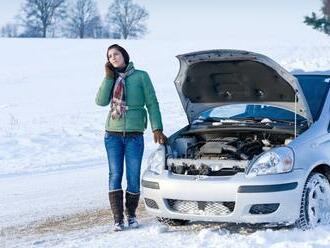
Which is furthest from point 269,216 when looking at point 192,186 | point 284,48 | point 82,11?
point 82,11

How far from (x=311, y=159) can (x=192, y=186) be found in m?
1.13

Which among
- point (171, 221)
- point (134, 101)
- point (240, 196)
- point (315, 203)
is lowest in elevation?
point (171, 221)

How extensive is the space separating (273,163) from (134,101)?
1553 mm

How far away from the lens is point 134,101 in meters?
6.96

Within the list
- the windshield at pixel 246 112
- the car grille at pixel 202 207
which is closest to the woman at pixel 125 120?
the car grille at pixel 202 207

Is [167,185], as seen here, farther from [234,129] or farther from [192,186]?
[234,129]

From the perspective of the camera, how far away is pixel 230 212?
621 cm

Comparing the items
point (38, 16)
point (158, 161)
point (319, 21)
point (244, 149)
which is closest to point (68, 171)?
point (158, 161)

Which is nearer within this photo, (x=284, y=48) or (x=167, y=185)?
(x=167, y=185)

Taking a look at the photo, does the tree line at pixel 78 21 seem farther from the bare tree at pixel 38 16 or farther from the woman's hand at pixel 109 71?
the woman's hand at pixel 109 71

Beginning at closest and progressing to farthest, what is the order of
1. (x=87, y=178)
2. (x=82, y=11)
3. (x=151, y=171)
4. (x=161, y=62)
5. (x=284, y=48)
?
(x=151, y=171)
(x=87, y=178)
(x=161, y=62)
(x=284, y=48)
(x=82, y=11)

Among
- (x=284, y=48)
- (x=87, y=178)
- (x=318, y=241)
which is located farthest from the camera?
(x=284, y=48)

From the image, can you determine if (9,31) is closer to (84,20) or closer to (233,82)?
(84,20)

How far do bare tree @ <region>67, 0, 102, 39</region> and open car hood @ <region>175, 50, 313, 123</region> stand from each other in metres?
78.8
